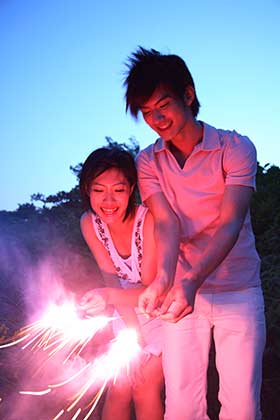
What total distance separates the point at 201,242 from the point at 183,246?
14 cm

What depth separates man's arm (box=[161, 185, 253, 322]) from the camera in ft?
7.16

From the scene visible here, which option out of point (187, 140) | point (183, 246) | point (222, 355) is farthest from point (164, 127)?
point (222, 355)

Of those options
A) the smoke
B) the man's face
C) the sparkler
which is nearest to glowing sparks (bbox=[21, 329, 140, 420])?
the sparkler

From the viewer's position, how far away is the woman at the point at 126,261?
318 cm

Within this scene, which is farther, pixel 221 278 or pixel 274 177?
pixel 274 177

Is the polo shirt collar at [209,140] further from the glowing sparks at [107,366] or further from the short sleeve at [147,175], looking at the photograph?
the glowing sparks at [107,366]

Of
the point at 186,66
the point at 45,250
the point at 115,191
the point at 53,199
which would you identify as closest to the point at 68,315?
the point at 115,191

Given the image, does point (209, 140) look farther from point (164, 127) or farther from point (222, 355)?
point (222, 355)

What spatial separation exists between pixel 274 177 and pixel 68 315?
4645mm

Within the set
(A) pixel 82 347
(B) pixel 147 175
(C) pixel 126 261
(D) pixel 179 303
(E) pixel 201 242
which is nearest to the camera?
(D) pixel 179 303

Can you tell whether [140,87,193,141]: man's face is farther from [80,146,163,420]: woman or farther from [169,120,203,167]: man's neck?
[80,146,163,420]: woman

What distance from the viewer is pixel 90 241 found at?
11.5 ft

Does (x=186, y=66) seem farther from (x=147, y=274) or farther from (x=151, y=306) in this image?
(x=151, y=306)

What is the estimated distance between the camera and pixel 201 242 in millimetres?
2922
